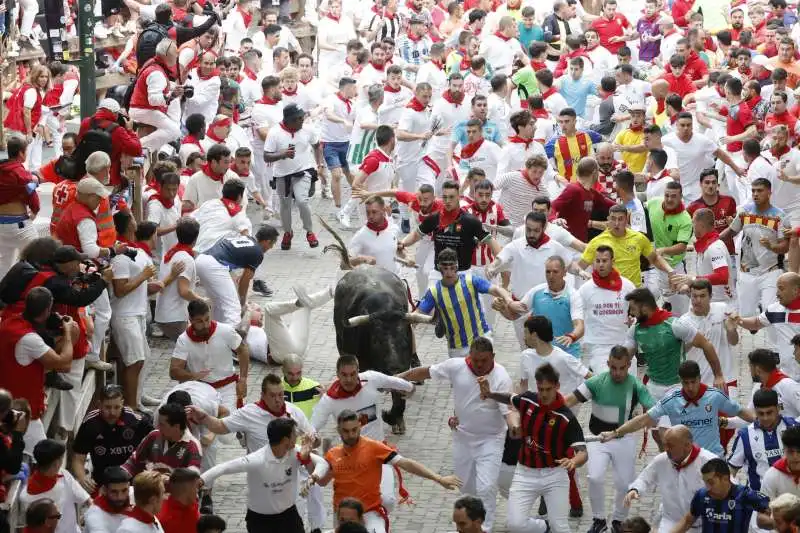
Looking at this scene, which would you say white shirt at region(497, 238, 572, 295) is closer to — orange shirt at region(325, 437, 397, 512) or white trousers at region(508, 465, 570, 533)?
white trousers at region(508, 465, 570, 533)

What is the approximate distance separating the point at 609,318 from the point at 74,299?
184 inches

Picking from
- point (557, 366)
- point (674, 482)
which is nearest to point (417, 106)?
point (557, 366)

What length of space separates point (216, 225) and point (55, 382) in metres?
4.23

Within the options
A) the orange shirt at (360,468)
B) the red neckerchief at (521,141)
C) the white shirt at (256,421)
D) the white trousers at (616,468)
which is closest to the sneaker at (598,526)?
the white trousers at (616,468)

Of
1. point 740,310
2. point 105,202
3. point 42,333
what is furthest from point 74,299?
point 740,310

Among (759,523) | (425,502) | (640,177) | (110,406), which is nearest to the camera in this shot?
(759,523)

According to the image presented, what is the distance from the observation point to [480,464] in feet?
42.9

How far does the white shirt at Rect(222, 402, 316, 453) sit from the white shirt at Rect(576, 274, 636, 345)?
323cm

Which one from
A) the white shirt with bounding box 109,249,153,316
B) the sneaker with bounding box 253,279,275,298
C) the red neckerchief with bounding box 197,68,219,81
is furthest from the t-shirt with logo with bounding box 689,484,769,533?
the red neckerchief with bounding box 197,68,219,81

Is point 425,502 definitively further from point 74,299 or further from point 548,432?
point 74,299

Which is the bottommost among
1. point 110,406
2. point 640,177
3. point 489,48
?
point 489,48

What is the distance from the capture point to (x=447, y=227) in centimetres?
1612

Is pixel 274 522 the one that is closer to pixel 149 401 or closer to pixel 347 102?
pixel 149 401

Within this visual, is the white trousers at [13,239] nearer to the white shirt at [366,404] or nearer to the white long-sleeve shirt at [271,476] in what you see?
the white shirt at [366,404]
